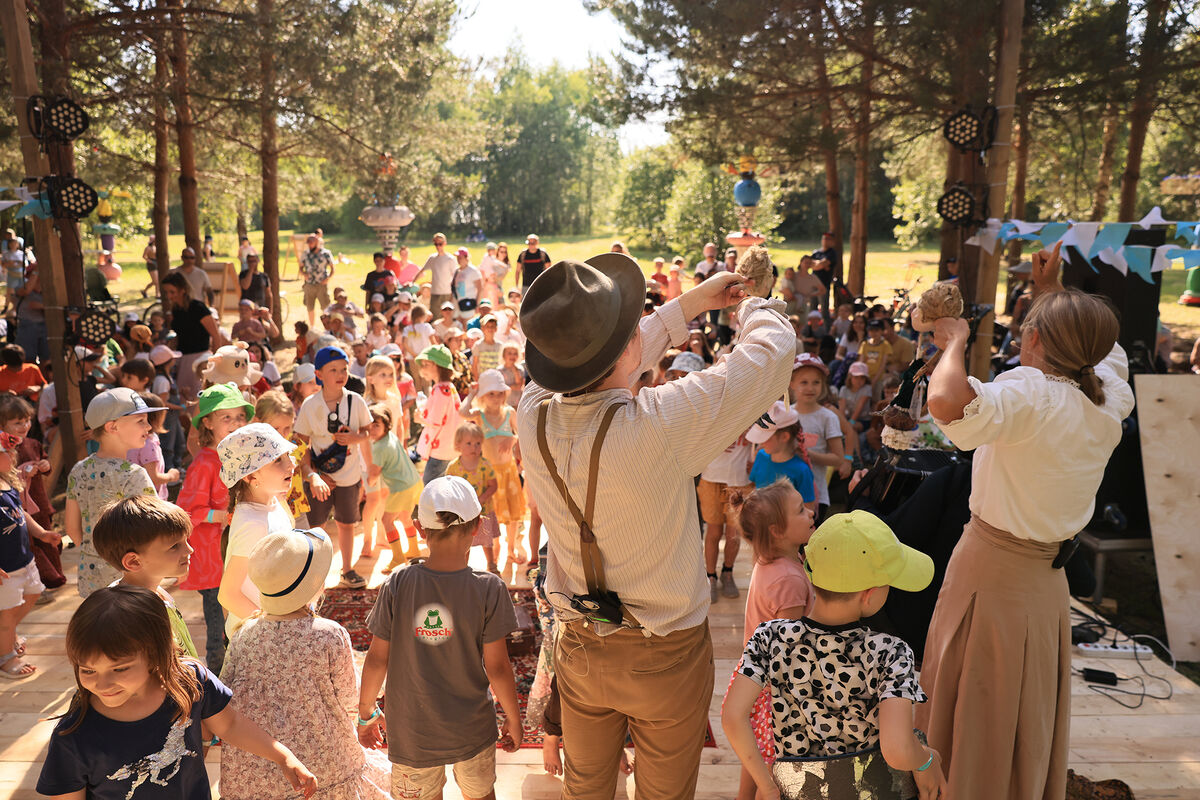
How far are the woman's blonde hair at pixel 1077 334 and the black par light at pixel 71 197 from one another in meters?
7.06

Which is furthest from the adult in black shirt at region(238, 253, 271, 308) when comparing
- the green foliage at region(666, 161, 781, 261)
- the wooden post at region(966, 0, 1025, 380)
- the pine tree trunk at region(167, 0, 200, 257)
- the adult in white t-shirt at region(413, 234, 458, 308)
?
the green foliage at region(666, 161, 781, 261)

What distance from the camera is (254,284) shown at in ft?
49.9

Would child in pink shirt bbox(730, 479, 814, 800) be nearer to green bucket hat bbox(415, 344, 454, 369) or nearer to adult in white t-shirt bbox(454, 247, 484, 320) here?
green bucket hat bbox(415, 344, 454, 369)

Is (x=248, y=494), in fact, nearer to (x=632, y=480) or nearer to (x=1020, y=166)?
(x=632, y=480)

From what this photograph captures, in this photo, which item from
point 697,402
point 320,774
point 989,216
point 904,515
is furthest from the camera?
point 989,216

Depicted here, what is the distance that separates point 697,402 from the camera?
2025 mm

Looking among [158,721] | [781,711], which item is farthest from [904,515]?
[158,721]

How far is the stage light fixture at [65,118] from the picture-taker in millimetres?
6836

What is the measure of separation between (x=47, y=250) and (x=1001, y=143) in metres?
7.82

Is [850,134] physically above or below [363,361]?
above

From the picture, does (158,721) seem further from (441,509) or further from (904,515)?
(904,515)

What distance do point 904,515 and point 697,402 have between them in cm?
188

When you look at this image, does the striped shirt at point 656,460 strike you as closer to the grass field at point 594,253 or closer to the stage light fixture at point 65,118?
the stage light fixture at point 65,118

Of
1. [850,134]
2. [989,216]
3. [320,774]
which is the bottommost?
[320,774]
